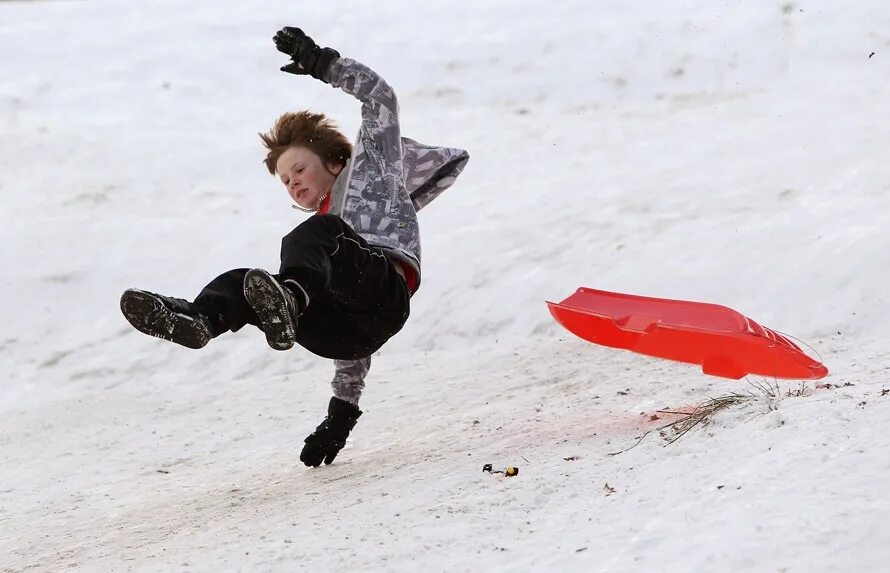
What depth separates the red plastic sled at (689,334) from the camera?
3.46m

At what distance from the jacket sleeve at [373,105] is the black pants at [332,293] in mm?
452

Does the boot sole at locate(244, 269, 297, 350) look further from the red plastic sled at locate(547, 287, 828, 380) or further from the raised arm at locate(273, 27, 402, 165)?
the red plastic sled at locate(547, 287, 828, 380)

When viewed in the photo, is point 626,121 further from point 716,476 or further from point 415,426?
point 716,476

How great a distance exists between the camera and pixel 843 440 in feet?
8.49

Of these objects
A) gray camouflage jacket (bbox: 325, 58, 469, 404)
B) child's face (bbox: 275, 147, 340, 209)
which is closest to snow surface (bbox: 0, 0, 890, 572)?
gray camouflage jacket (bbox: 325, 58, 469, 404)

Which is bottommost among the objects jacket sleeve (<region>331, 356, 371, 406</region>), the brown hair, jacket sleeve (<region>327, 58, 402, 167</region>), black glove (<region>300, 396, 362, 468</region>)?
black glove (<region>300, 396, 362, 468</region>)

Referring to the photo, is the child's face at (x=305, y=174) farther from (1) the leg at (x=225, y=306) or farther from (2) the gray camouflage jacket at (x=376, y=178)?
(1) the leg at (x=225, y=306)

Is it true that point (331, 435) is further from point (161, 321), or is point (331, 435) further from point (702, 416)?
point (702, 416)

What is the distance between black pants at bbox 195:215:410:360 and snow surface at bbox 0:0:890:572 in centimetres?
50

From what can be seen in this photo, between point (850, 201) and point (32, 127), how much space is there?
6648 millimetres

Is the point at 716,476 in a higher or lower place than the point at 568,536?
higher

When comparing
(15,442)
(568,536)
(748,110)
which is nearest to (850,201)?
(748,110)

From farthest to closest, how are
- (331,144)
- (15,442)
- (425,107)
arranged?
1. (425,107)
2. (15,442)
3. (331,144)

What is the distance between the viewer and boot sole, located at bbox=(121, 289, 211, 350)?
302 cm
